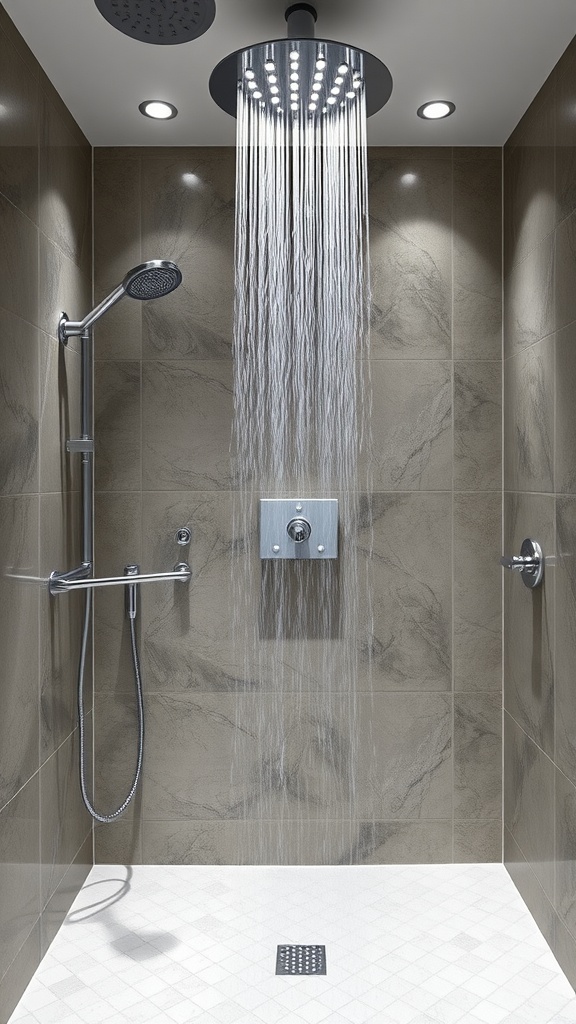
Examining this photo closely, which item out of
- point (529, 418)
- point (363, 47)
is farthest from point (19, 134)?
point (529, 418)

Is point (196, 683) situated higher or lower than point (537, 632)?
lower

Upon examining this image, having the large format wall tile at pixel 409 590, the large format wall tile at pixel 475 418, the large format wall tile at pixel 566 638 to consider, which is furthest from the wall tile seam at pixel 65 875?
the large format wall tile at pixel 475 418

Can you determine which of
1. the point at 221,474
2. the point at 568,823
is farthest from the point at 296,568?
the point at 568,823

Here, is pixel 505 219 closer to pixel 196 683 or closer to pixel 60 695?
pixel 196 683

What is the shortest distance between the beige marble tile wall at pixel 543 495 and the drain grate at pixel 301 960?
0.60m

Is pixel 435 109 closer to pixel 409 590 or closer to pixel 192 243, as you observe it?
pixel 192 243

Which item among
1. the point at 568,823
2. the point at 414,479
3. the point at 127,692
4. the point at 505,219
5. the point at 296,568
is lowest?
the point at 568,823

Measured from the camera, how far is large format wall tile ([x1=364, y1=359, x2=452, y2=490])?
256 centimetres

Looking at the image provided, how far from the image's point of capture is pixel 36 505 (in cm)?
203

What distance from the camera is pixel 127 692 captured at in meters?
2.59

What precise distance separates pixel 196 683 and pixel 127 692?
223mm

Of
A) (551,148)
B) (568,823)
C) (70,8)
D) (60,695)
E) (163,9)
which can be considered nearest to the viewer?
(163,9)

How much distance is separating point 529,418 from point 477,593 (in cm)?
61

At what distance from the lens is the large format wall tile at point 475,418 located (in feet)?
8.46
